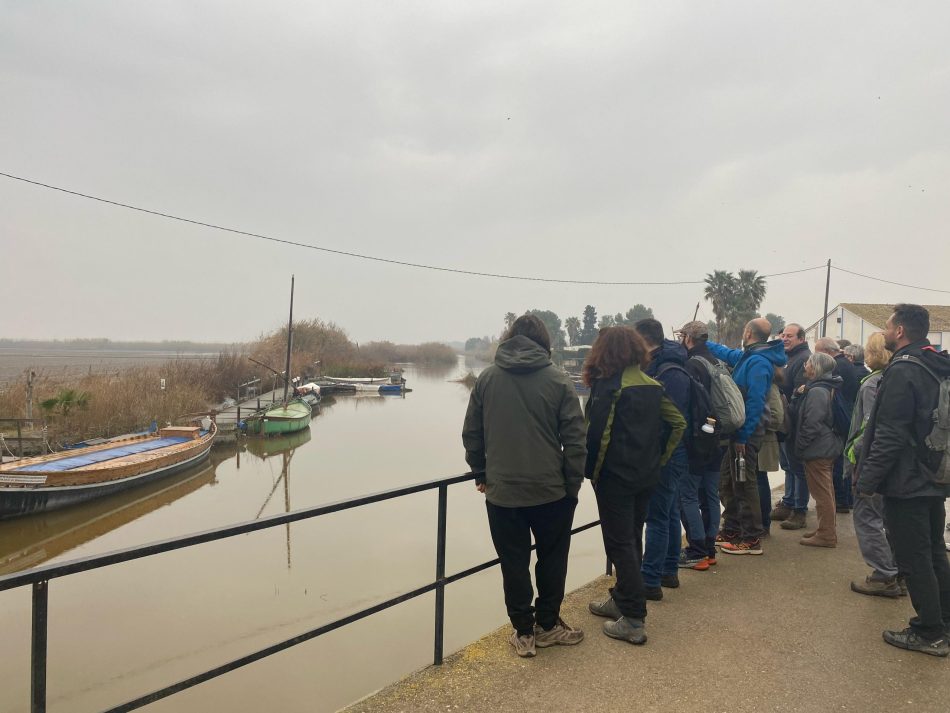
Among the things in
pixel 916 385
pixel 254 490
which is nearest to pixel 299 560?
pixel 254 490

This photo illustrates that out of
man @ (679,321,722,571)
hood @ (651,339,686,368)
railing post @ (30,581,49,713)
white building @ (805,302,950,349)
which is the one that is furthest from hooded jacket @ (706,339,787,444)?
white building @ (805,302,950,349)

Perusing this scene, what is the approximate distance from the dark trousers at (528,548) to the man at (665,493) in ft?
2.24

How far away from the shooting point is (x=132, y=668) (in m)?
6.69

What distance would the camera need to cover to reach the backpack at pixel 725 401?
145 inches

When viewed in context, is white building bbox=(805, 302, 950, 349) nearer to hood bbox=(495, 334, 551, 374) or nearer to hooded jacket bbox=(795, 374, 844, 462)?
hooded jacket bbox=(795, 374, 844, 462)

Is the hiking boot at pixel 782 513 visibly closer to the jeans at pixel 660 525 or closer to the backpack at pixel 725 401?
the backpack at pixel 725 401

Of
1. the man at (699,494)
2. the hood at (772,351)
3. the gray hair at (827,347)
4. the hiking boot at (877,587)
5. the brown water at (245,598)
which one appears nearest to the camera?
the hiking boot at (877,587)

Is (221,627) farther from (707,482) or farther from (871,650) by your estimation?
(871,650)

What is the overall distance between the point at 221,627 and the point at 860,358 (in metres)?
8.10

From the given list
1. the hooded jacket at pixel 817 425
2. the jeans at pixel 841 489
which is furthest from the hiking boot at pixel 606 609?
the jeans at pixel 841 489

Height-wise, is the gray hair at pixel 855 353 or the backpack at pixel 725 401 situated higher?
the gray hair at pixel 855 353

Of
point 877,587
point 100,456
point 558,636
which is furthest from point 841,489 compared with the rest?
point 100,456

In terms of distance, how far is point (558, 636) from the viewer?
2.71 m

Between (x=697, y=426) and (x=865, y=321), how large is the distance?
37.5m
